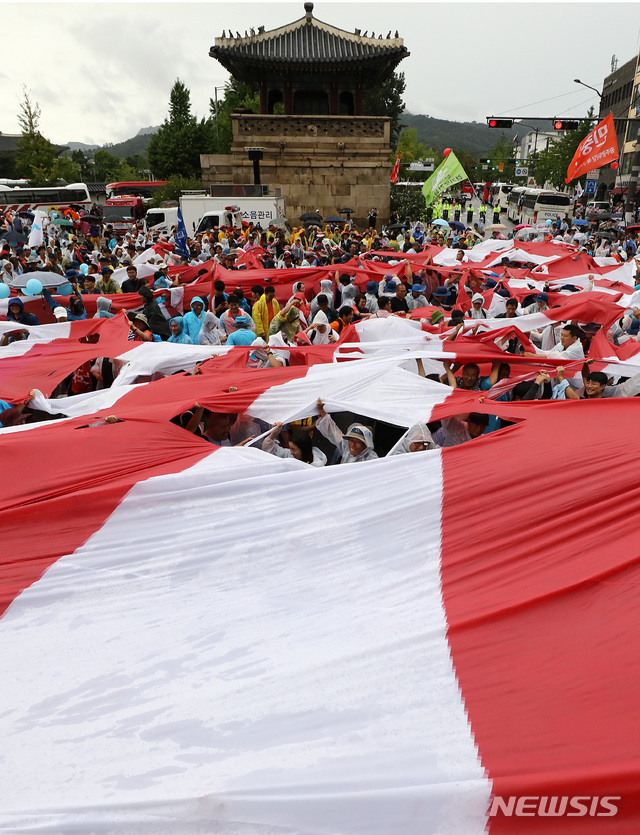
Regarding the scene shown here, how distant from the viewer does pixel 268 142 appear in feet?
96.1

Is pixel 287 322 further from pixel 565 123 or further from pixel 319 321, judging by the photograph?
pixel 565 123

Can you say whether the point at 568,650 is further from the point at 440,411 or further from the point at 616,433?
the point at 440,411

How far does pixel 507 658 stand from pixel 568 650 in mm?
220

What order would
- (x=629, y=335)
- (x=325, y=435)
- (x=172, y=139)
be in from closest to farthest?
1. (x=325, y=435)
2. (x=629, y=335)
3. (x=172, y=139)

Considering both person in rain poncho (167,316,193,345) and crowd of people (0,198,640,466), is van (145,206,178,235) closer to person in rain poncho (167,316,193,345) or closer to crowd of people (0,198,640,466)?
crowd of people (0,198,640,466)

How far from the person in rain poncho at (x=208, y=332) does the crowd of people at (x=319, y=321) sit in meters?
0.01


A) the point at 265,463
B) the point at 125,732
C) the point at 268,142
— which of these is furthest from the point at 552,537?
the point at 268,142

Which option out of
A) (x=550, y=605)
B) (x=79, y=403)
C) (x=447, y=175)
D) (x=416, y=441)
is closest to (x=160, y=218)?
(x=447, y=175)

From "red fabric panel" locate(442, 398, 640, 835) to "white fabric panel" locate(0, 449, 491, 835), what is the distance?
11 centimetres

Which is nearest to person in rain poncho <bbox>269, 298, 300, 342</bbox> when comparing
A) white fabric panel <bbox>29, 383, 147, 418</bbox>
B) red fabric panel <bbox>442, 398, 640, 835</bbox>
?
white fabric panel <bbox>29, 383, 147, 418</bbox>

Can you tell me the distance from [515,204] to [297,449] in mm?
44077

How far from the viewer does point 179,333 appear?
24.7ft

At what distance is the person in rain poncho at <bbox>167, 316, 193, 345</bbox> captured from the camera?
24.2ft

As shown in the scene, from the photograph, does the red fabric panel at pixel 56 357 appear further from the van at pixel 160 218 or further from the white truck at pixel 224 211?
the van at pixel 160 218
